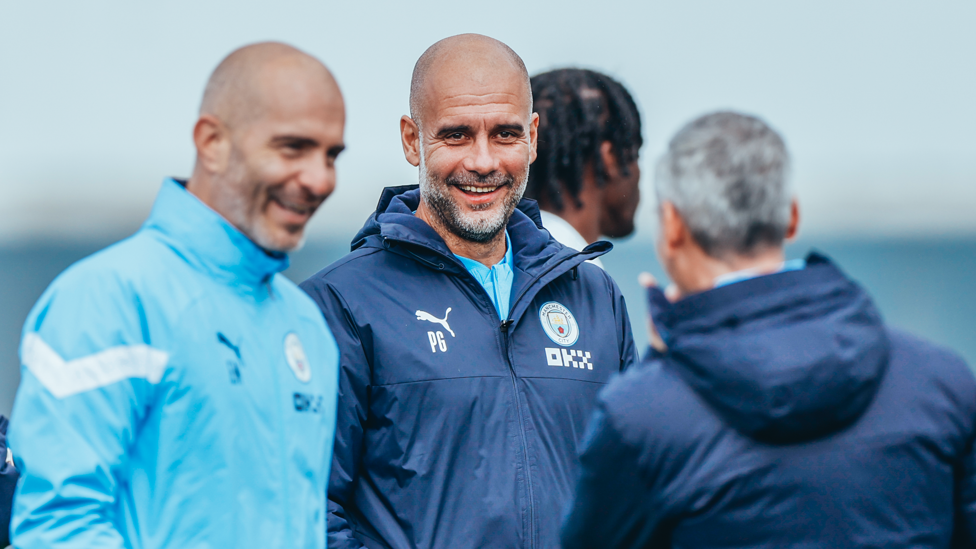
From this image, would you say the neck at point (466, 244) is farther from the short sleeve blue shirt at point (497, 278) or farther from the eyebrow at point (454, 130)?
the eyebrow at point (454, 130)

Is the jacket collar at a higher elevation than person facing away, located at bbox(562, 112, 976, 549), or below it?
higher

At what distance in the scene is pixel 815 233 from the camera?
14.5 m

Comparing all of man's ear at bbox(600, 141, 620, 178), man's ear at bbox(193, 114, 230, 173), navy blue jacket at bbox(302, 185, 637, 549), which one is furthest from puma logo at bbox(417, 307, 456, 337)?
man's ear at bbox(600, 141, 620, 178)

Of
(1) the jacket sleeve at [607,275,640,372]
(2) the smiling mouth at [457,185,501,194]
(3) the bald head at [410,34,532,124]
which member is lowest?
(1) the jacket sleeve at [607,275,640,372]

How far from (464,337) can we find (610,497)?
3.07ft

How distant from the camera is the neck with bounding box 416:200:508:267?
2.91 m

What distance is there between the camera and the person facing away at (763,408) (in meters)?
1.70

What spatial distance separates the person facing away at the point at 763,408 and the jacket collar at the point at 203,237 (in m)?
0.68

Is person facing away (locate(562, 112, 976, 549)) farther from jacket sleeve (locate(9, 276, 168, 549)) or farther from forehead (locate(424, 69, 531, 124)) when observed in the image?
forehead (locate(424, 69, 531, 124))

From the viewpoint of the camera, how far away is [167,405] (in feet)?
5.64

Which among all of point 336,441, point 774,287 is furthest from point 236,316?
point 774,287

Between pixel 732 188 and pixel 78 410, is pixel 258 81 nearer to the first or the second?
pixel 78 410

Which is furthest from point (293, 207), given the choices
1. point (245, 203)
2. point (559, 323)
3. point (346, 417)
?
point (559, 323)

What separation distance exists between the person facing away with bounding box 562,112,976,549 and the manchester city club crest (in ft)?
3.10
